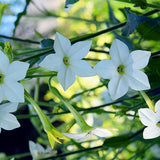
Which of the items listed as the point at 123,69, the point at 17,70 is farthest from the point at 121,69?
the point at 17,70

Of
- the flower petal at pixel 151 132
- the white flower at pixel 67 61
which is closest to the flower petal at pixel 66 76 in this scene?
the white flower at pixel 67 61

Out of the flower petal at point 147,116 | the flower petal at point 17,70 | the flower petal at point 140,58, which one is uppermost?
the flower petal at point 140,58

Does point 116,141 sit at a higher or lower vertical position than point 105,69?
lower

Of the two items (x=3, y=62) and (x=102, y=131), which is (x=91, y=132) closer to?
(x=102, y=131)

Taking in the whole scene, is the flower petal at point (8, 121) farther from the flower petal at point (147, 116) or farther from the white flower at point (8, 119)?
the flower petal at point (147, 116)

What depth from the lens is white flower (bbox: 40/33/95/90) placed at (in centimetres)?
28

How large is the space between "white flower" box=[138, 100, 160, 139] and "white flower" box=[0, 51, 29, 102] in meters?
0.13

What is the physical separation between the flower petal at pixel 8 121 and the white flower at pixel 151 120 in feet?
0.48

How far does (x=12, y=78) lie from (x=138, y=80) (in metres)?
0.13

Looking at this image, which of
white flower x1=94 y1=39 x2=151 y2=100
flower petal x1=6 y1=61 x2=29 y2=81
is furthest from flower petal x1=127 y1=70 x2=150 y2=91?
flower petal x1=6 y1=61 x2=29 y2=81

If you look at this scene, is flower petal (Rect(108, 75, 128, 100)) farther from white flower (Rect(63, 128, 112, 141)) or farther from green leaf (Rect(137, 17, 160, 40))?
green leaf (Rect(137, 17, 160, 40))

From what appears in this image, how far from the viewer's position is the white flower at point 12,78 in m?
0.27

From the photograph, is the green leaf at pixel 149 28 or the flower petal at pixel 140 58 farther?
the green leaf at pixel 149 28

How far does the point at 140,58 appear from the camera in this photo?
0.28 meters
